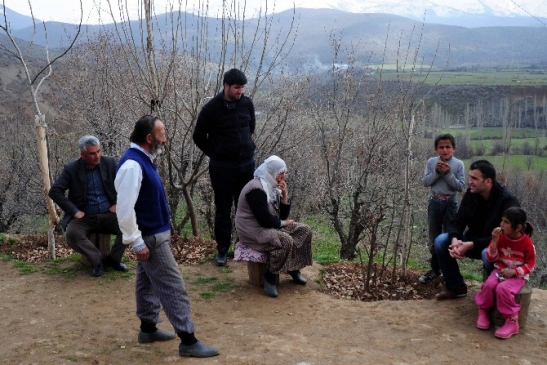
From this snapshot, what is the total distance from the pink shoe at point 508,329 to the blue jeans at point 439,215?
1.33 metres

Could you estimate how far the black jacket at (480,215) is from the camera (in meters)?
4.83

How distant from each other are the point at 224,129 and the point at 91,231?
2122 mm

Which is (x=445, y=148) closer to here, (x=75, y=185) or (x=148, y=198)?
(x=148, y=198)

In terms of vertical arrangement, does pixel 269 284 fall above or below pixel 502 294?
below

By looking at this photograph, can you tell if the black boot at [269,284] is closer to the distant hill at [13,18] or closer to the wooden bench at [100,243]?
the wooden bench at [100,243]

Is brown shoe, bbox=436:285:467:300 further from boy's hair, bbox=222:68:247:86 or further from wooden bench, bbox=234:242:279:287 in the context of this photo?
boy's hair, bbox=222:68:247:86

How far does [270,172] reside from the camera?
525 centimetres

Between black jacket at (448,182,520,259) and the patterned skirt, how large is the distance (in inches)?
60.7

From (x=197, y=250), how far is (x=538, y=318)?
170 inches

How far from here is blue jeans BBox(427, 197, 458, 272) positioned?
579cm

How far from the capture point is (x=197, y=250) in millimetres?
7223

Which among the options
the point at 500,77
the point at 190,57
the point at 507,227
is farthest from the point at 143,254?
the point at 500,77

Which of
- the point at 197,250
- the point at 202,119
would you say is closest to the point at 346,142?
the point at 197,250

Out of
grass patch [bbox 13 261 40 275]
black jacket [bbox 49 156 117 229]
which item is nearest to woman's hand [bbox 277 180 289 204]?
black jacket [bbox 49 156 117 229]
